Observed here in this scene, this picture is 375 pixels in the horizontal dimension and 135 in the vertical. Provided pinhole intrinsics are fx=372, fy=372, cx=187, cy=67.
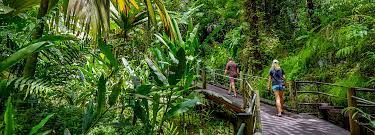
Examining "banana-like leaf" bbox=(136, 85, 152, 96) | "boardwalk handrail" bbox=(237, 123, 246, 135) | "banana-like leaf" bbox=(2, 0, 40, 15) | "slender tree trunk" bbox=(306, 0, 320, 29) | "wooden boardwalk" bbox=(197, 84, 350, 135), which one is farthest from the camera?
"slender tree trunk" bbox=(306, 0, 320, 29)

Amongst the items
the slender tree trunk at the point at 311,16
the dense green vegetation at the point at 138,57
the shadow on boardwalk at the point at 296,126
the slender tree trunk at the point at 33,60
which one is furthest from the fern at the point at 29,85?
the slender tree trunk at the point at 311,16

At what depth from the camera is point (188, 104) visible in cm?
433

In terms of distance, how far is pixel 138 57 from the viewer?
311 inches

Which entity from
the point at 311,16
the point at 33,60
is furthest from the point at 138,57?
the point at 311,16

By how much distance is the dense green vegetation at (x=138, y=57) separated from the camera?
390cm

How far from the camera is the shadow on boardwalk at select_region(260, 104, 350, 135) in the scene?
6.75 m

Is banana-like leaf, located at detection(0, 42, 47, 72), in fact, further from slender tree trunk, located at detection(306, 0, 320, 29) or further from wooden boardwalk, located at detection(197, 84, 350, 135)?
slender tree trunk, located at detection(306, 0, 320, 29)

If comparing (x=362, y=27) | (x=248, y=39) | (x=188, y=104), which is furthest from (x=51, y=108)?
(x=248, y=39)

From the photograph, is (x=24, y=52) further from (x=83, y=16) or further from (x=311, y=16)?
(x=311, y=16)

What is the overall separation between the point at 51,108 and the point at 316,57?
382 inches

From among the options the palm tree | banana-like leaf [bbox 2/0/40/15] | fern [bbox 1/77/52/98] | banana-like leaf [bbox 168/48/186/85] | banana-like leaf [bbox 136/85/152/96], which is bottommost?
banana-like leaf [bbox 136/85/152/96]

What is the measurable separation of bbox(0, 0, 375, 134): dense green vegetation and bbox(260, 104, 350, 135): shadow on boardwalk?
0.88 meters

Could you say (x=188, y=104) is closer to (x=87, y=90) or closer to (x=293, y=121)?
(x=87, y=90)

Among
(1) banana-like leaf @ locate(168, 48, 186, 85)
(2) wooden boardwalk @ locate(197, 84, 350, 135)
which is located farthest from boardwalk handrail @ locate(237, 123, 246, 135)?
(2) wooden boardwalk @ locate(197, 84, 350, 135)
